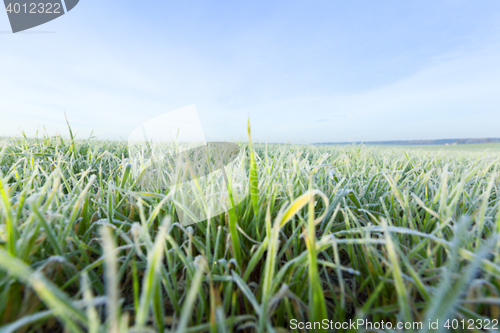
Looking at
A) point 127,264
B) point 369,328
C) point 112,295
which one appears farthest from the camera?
point 127,264

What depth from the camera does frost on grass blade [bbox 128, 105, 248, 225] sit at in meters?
0.61

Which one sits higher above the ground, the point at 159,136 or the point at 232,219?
the point at 159,136

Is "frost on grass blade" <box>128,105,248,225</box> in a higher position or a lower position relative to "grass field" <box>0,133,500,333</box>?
higher

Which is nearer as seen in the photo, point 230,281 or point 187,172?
point 230,281

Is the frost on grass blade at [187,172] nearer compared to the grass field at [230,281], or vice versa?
the grass field at [230,281]

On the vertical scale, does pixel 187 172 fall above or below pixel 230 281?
above

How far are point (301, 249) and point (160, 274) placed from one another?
0.34 meters

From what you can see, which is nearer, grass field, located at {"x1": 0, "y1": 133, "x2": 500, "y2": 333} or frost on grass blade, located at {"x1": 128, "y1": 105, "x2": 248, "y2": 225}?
grass field, located at {"x1": 0, "y1": 133, "x2": 500, "y2": 333}

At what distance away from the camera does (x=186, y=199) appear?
69 cm

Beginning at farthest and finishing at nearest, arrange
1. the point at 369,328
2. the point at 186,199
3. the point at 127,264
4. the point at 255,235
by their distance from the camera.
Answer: the point at 186,199, the point at 255,235, the point at 127,264, the point at 369,328

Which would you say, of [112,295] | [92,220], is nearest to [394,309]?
[112,295]

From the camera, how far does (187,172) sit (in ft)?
2.67

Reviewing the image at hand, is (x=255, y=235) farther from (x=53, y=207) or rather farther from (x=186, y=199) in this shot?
(x=53, y=207)

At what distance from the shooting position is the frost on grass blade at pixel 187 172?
61 cm
